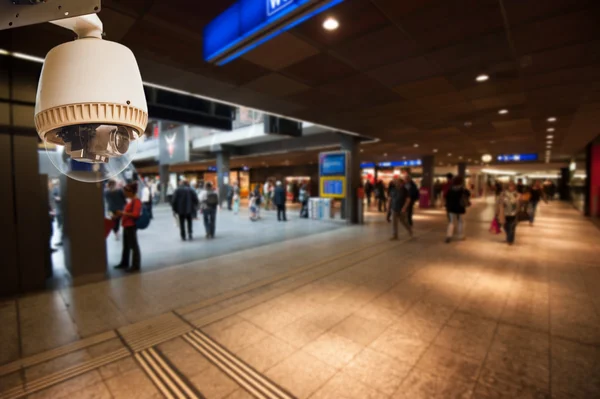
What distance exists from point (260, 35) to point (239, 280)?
11.6 ft

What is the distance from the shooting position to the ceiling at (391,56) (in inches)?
123

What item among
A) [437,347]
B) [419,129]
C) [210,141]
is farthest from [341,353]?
[210,141]

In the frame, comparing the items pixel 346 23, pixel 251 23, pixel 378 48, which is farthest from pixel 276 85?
pixel 251 23

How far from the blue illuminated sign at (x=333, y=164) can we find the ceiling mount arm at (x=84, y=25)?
1057 centimetres

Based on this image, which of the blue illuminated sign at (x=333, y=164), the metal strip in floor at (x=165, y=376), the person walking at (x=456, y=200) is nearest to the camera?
the metal strip in floor at (x=165, y=376)

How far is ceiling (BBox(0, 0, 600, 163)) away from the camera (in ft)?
10.2

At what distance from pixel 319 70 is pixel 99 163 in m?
4.16

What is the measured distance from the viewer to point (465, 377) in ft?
7.68

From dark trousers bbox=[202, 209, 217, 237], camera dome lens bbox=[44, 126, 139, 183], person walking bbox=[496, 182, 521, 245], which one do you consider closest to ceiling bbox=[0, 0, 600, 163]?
camera dome lens bbox=[44, 126, 139, 183]

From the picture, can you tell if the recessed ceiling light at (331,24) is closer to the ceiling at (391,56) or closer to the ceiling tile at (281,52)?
the ceiling at (391,56)

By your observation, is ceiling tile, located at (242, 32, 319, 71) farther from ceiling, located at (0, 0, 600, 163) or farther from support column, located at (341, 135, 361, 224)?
support column, located at (341, 135, 361, 224)

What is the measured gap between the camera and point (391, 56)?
4117 mm

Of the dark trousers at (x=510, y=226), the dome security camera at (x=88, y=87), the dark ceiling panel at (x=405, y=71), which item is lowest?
the dark trousers at (x=510, y=226)

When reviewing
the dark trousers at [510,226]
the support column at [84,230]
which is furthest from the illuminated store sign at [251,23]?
the dark trousers at [510,226]
